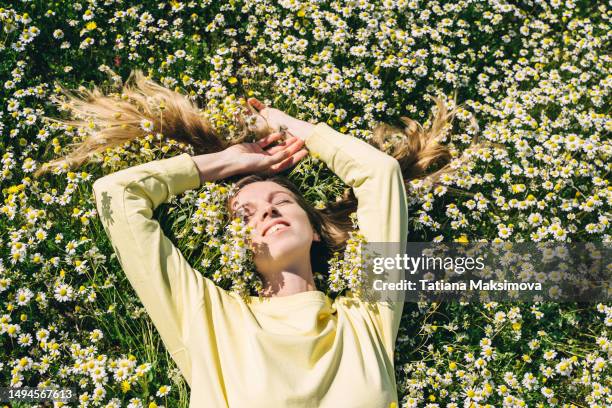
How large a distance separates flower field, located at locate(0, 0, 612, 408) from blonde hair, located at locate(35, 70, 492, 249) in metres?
0.11

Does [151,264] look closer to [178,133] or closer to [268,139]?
[178,133]

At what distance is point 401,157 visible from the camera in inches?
219

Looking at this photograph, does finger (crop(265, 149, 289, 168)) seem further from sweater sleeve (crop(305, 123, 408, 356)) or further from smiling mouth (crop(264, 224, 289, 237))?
smiling mouth (crop(264, 224, 289, 237))

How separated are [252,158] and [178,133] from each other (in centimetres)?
63

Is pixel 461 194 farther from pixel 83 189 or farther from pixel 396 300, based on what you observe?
pixel 83 189

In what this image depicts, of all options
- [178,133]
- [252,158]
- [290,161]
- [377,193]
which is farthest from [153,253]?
[377,193]

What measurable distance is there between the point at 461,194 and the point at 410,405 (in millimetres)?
1781

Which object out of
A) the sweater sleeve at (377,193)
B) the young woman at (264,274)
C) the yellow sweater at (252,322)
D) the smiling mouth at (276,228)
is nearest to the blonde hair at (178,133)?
the young woman at (264,274)

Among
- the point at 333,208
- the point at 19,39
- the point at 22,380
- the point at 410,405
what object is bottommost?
the point at 410,405

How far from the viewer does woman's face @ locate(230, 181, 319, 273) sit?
455 centimetres

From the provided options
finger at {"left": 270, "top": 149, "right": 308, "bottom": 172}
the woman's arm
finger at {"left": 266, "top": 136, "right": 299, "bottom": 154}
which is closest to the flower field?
finger at {"left": 270, "top": 149, "right": 308, "bottom": 172}

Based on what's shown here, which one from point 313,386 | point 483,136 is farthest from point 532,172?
point 313,386

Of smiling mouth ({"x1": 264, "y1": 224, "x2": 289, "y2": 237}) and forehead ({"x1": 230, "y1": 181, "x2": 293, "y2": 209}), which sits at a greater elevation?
forehead ({"x1": 230, "y1": 181, "x2": 293, "y2": 209})

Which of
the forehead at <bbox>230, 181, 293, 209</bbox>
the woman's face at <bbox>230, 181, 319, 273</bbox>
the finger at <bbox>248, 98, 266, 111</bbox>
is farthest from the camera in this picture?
the finger at <bbox>248, 98, 266, 111</bbox>
